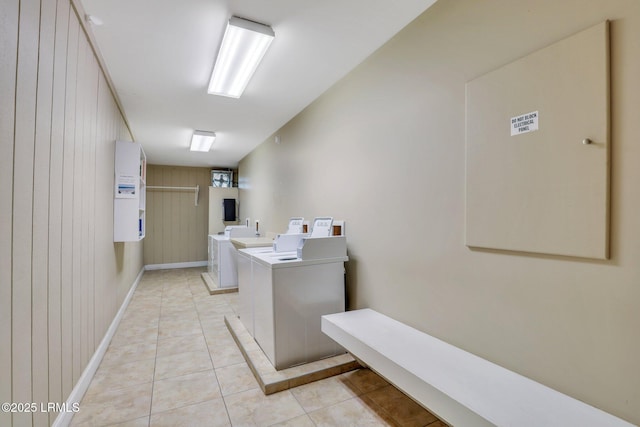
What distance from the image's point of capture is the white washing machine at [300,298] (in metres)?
2.38

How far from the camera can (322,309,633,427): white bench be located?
3.64ft

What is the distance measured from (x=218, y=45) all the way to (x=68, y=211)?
1.58m

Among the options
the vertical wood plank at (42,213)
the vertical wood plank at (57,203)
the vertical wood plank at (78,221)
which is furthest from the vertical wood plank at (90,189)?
the vertical wood plank at (42,213)

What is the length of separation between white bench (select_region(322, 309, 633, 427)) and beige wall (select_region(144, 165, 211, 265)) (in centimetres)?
685

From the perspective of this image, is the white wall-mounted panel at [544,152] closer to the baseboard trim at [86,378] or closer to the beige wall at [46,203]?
the beige wall at [46,203]

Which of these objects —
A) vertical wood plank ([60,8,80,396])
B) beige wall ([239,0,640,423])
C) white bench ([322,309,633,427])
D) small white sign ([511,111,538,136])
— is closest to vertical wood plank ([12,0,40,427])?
vertical wood plank ([60,8,80,396])

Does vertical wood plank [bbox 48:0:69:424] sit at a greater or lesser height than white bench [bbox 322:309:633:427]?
greater

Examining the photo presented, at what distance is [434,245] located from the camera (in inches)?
74.2

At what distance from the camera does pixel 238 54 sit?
233cm

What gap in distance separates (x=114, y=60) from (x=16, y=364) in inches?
94.2

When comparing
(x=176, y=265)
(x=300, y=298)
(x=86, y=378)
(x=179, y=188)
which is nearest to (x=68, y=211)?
(x=86, y=378)

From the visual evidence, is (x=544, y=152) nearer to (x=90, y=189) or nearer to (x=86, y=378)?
(x=90, y=189)

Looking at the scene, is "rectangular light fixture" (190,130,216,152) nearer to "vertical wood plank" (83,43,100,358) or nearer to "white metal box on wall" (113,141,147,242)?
"white metal box on wall" (113,141,147,242)

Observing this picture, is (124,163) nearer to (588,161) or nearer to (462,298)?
(462,298)
